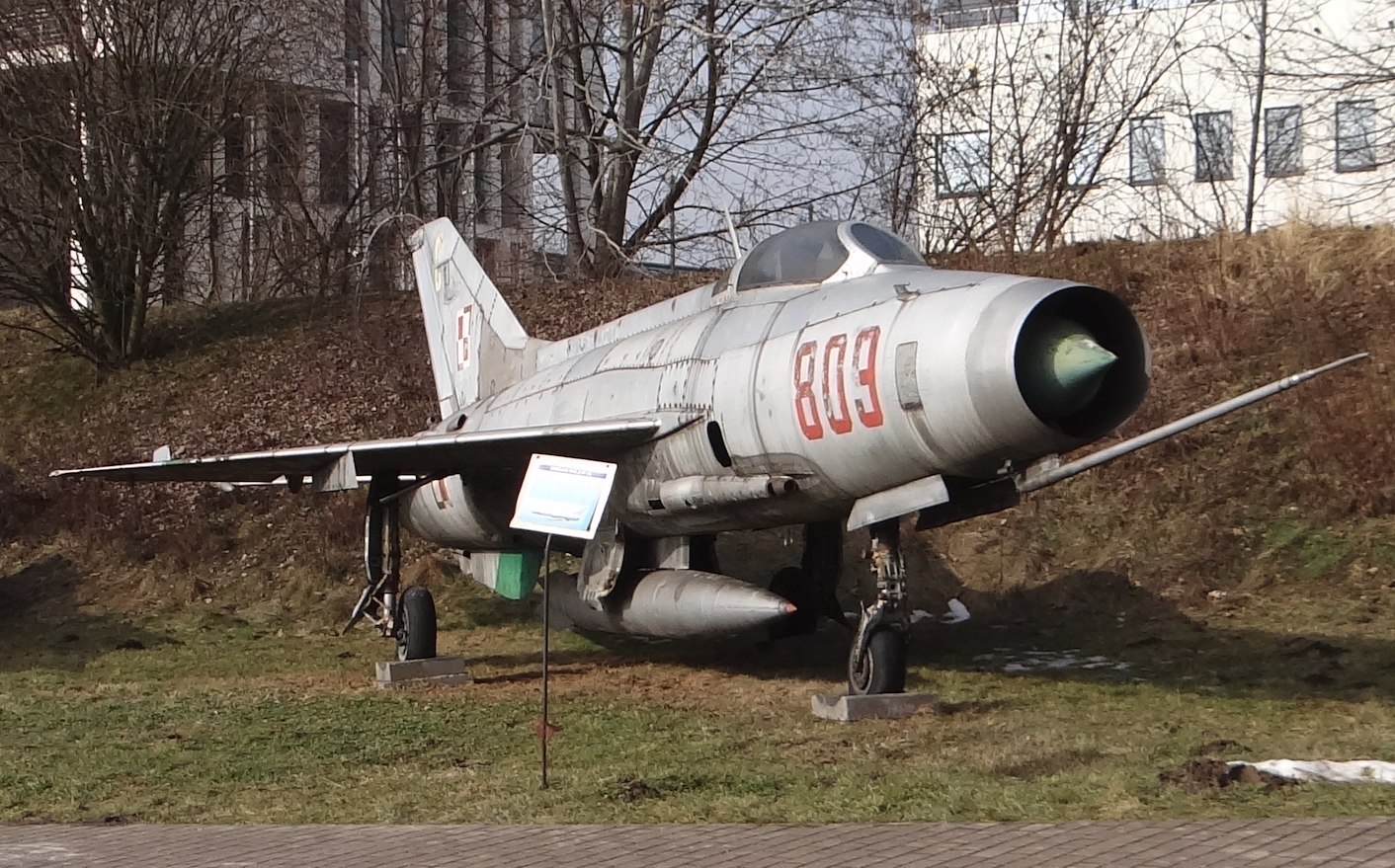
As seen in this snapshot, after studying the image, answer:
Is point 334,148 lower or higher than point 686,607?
higher

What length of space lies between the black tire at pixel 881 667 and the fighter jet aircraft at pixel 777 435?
14 millimetres

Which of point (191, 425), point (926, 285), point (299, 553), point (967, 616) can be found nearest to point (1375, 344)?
point (967, 616)

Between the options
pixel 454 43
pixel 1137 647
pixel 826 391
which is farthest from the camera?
pixel 454 43

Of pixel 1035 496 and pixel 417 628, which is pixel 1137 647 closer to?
pixel 1035 496

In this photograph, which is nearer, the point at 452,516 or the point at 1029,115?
the point at 452,516

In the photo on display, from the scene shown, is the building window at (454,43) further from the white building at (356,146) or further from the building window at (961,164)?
the building window at (961,164)

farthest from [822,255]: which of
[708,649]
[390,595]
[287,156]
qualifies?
[287,156]

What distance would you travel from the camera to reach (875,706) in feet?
31.4

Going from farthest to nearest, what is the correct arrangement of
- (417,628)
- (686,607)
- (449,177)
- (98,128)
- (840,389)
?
(449,177) → (98,128) → (417,628) → (686,607) → (840,389)

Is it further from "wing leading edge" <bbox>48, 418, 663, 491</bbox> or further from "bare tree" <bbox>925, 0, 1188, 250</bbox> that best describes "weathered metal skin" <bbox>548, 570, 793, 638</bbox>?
"bare tree" <bbox>925, 0, 1188, 250</bbox>

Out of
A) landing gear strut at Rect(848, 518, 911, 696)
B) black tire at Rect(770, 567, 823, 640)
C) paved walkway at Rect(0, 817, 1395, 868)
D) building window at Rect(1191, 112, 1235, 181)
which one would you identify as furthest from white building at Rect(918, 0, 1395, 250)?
paved walkway at Rect(0, 817, 1395, 868)

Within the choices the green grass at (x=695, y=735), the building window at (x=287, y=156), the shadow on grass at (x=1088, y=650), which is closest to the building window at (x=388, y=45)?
the building window at (x=287, y=156)

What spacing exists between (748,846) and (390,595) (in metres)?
8.14

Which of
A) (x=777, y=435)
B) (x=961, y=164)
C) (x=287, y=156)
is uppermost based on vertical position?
(x=287, y=156)
